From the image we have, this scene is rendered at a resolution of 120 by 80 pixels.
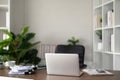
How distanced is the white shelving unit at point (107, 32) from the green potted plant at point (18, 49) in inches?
51.5

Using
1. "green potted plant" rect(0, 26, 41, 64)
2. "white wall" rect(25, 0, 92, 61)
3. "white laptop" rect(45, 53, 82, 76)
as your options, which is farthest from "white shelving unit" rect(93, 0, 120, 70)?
"white laptop" rect(45, 53, 82, 76)

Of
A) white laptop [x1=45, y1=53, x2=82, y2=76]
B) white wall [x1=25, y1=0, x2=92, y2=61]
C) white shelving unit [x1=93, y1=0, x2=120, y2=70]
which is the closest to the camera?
white laptop [x1=45, y1=53, x2=82, y2=76]

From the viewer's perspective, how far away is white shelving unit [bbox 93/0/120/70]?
3.39m

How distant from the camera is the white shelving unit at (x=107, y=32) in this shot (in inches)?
133

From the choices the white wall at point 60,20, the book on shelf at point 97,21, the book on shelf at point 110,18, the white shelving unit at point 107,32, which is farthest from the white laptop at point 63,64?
→ the white wall at point 60,20

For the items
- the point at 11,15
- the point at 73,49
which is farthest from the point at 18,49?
the point at 73,49

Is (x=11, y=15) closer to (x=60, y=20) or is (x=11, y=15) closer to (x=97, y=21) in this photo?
(x=60, y=20)

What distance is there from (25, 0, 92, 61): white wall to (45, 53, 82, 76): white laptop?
94.6 inches

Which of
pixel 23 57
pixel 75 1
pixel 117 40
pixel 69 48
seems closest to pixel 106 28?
pixel 117 40

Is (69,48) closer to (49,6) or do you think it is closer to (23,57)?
(23,57)

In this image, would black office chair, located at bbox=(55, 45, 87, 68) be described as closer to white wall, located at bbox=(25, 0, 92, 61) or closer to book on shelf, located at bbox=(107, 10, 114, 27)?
book on shelf, located at bbox=(107, 10, 114, 27)

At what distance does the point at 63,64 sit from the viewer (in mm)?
2031

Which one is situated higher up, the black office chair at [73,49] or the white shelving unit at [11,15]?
the white shelving unit at [11,15]

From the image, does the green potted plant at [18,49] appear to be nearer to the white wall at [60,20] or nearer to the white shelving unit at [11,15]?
the white shelving unit at [11,15]
